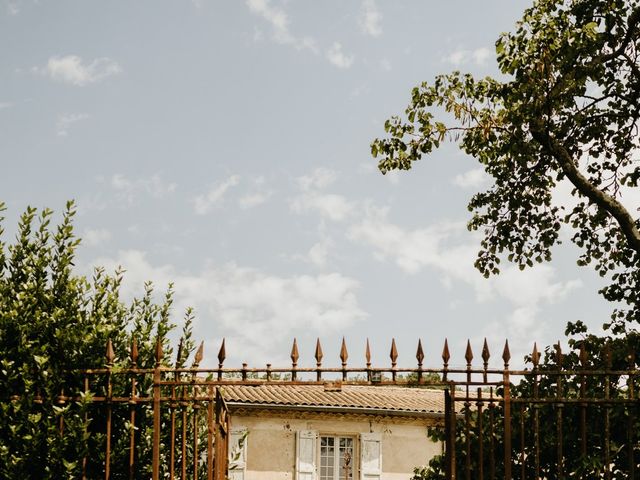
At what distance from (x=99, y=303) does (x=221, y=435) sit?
2.13m

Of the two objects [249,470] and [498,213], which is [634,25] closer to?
[498,213]

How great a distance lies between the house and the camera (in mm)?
20078

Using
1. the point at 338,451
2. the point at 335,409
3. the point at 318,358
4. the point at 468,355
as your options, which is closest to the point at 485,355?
the point at 468,355

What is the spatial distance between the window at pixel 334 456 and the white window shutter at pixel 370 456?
1.21ft

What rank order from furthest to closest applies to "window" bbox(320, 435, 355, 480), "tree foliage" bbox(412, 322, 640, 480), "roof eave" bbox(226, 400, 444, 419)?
"window" bbox(320, 435, 355, 480) → "roof eave" bbox(226, 400, 444, 419) → "tree foliage" bbox(412, 322, 640, 480)

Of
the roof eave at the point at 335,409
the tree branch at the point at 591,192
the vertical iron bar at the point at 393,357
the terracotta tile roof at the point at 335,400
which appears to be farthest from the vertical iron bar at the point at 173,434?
the roof eave at the point at 335,409

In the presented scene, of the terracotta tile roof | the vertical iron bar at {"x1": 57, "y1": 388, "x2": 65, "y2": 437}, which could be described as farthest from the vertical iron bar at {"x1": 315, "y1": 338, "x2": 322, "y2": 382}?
the terracotta tile roof

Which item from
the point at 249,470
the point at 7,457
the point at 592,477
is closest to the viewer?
the point at 7,457

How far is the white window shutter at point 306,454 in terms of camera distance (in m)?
20.3

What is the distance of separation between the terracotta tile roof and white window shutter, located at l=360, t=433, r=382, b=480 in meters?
0.96

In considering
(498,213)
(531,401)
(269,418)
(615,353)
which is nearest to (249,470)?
(269,418)

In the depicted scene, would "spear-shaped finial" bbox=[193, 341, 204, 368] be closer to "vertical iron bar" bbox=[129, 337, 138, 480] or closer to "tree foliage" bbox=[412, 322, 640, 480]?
"vertical iron bar" bbox=[129, 337, 138, 480]

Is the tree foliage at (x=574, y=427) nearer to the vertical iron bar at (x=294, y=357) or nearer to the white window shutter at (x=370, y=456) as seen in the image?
the vertical iron bar at (x=294, y=357)

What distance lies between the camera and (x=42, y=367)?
8.59 m
